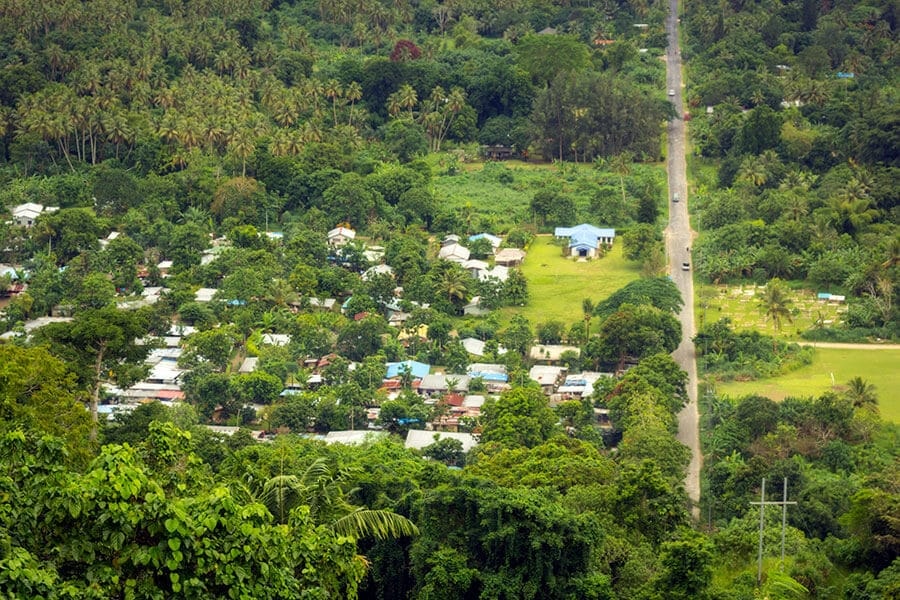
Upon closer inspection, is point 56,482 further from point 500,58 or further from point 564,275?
point 500,58

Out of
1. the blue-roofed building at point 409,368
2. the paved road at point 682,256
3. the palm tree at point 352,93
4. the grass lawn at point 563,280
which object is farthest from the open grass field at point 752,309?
the palm tree at point 352,93

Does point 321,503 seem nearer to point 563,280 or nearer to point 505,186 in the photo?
point 563,280

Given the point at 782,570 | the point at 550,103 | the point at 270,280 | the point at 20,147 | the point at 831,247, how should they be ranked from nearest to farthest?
1. the point at 782,570
2. the point at 270,280
3. the point at 831,247
4. the point at 20,147
5. the point at 550,103

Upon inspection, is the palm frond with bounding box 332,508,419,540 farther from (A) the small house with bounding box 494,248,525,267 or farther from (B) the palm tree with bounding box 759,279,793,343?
(A) the small house with bounding box 494,248,525,267

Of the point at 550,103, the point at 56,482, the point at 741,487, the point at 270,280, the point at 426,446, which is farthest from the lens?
the point at 550,103

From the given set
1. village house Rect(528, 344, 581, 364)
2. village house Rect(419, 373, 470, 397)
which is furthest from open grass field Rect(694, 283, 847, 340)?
village house Rect(419, 373, 470, 397)

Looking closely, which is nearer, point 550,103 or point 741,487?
point 741,487

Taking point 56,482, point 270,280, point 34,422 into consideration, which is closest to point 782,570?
point 34,422
